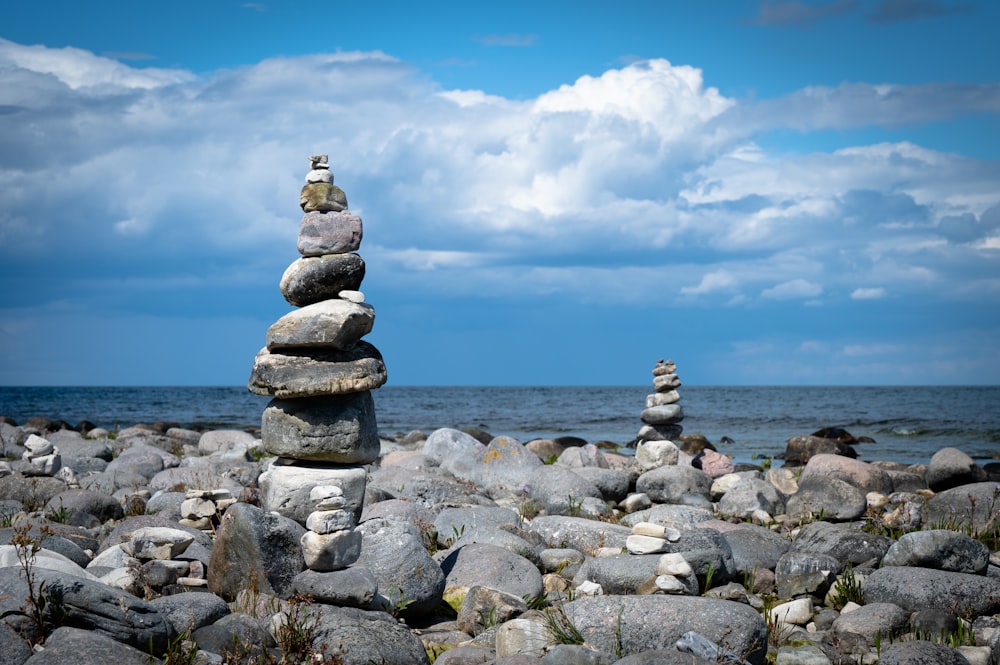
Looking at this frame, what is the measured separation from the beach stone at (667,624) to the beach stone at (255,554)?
9.92 feet

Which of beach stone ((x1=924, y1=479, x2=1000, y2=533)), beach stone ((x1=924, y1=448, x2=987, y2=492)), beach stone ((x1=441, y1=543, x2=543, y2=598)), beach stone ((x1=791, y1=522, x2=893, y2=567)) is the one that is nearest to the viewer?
beach stone ((x1=441, y1=543, x2=543, y2=598))

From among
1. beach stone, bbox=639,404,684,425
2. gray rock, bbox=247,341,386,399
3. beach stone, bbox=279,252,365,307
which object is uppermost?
beach stone, bbox=279,252,365,307

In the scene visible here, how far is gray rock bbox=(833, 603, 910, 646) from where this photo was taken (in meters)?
9.05

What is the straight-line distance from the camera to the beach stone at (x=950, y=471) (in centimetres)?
1738

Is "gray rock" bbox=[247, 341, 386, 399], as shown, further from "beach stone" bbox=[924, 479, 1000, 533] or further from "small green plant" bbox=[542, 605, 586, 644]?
"beach stone" bbox=[924, 479, 1000, 533]

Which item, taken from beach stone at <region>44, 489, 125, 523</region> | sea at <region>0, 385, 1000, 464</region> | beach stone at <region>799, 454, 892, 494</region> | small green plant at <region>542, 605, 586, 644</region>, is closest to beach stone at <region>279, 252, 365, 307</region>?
small green plant at <region>542, 605, 586, 644</region>

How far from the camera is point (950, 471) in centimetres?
1742

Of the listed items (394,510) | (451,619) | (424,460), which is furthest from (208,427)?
(451,619)

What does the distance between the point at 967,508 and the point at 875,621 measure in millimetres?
6260

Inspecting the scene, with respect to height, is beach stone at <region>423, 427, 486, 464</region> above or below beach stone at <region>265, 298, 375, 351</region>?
below

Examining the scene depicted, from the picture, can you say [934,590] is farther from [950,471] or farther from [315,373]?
[950,471]

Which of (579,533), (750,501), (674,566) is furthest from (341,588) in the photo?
(750,501)

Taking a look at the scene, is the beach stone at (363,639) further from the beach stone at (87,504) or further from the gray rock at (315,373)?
the beach stone at (87,504)

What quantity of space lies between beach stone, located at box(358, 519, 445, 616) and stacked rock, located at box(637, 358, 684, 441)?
1090cm
